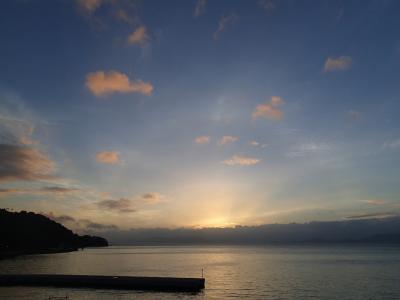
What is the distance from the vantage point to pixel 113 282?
6931cm

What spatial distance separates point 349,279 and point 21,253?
15782 cm

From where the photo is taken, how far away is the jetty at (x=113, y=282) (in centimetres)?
6725

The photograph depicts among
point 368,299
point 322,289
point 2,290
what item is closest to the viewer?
point 368,299

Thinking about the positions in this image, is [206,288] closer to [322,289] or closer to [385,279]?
[322,289]

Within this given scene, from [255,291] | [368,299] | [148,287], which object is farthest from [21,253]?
[368,299]

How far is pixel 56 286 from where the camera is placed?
227ft

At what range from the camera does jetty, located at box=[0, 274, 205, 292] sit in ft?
221

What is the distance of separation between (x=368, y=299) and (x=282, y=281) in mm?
23695

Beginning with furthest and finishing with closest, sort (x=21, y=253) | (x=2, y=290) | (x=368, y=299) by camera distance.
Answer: (x=21, y=253) → (x=2, y=290) → (x=368, y=299)

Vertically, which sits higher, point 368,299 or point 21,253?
point 21,253

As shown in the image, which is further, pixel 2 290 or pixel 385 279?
pixel 385 279

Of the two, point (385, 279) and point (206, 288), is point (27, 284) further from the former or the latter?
point (385, 279)

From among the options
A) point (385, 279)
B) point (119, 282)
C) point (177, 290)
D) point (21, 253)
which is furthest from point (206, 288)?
point (21, 253)

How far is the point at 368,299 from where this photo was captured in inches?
2266
